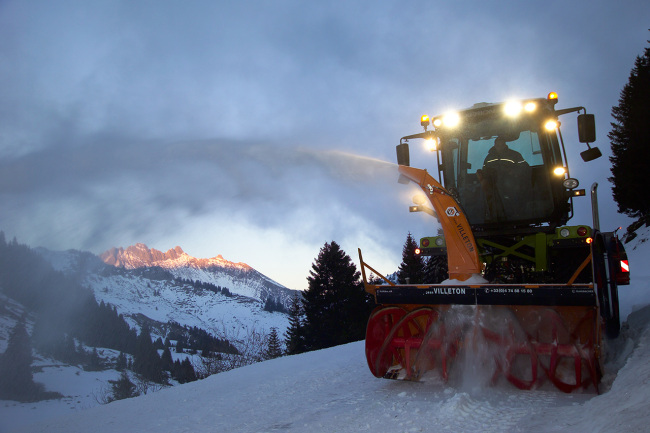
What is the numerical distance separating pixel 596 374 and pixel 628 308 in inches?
177

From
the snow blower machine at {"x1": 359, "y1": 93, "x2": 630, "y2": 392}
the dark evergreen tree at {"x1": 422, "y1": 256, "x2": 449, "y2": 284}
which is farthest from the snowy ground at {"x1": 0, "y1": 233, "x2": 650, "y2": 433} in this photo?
the dark evergreen tree at {"x1": 422, "y1": 256, "x2": 449, "y2": 284}

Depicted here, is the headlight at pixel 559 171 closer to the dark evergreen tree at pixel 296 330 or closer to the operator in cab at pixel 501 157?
the operator in cab at pixel 501 157

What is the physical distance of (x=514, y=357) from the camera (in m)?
3.72

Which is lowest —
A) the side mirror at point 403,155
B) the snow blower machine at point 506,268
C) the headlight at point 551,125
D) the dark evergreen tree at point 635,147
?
the snow blower machine at point 506,268

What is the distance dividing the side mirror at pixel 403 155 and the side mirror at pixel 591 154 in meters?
2.15

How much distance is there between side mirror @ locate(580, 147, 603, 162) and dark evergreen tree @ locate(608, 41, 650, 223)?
20.0m

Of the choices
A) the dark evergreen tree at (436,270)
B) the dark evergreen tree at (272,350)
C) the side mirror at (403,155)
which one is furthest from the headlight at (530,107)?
the dark evergreen tree at (272,350)

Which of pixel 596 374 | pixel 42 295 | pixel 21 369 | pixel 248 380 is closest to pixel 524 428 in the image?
pixel 596 374

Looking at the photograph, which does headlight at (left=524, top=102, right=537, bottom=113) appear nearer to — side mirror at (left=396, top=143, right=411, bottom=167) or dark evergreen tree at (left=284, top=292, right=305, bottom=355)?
side mirror at (left=396, top=143, right=411, bottom=167)

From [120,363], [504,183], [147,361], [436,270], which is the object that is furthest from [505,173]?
[120,363]

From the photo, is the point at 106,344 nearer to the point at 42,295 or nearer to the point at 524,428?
the point at 42,295

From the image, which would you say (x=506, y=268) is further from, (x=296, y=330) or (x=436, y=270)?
(x=296, y=330)

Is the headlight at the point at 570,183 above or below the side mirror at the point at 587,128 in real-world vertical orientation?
below

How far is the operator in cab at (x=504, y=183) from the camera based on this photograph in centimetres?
550
